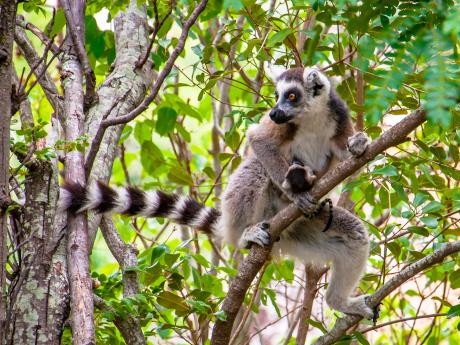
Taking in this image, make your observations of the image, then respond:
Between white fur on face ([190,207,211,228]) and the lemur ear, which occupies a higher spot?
the lemur ear

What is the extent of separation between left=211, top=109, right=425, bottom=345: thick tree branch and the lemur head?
90cm

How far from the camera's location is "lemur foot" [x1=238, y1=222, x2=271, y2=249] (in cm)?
414

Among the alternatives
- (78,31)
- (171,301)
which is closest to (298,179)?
(171,301)

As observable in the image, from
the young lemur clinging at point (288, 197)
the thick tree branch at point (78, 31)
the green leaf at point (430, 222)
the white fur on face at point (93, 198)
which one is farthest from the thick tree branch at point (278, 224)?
the thick tree branch at point (78, 31)

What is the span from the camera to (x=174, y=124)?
5223mm

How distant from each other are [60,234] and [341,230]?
209cm

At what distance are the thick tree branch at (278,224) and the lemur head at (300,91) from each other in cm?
90

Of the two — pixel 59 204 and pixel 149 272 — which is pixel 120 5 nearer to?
pixel 59 204

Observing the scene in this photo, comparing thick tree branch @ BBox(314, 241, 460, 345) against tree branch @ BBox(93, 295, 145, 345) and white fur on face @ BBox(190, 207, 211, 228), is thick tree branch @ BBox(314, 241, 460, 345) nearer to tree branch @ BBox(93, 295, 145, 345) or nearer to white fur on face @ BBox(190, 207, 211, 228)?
tree branch @ BBox(93, 295, 145, 345)

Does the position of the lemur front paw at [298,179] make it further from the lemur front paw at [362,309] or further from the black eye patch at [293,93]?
the lemur front paw at [362,309]

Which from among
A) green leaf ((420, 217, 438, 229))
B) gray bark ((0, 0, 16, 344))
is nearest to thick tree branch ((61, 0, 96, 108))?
gray bark ((0, 0, 16, 344))

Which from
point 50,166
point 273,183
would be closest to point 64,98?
point 50,166

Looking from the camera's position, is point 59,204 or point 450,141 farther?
Result: point 450,141

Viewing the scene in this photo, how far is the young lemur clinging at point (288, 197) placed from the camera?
4605 millimetres
